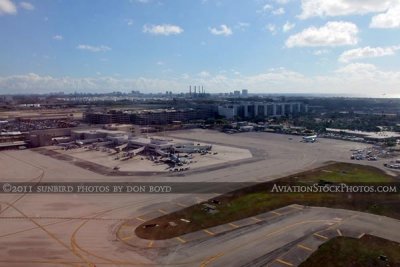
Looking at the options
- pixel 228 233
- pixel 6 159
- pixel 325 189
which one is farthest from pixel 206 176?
pixel 6 159

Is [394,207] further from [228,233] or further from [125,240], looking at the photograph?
[125,240]

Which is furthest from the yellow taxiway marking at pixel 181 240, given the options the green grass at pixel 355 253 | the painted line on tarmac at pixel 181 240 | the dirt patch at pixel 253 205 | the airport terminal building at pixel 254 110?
the airport terminal building at pixel 254 110

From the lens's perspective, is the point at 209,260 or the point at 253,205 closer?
the point at 209,260

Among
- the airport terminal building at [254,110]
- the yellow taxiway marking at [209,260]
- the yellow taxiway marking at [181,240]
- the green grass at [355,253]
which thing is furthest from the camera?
the airport terminal building at [254,110]

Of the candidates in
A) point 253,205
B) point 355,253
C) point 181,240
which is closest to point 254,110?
point 253,205

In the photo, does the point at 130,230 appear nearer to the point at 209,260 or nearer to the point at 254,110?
the point at 209,260

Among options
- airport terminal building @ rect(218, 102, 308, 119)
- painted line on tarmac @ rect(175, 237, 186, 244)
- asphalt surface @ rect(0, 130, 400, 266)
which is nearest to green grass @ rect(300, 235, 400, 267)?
asphalt surface @ rect(0, 130, 400, 266)

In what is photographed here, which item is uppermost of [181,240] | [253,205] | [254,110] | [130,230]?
[254,110]

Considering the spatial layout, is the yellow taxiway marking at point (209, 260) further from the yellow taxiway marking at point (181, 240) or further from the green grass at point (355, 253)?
the green grass at point (355, 253)

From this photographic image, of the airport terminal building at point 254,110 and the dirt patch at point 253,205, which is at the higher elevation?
the airport terminal building at point 254,110
